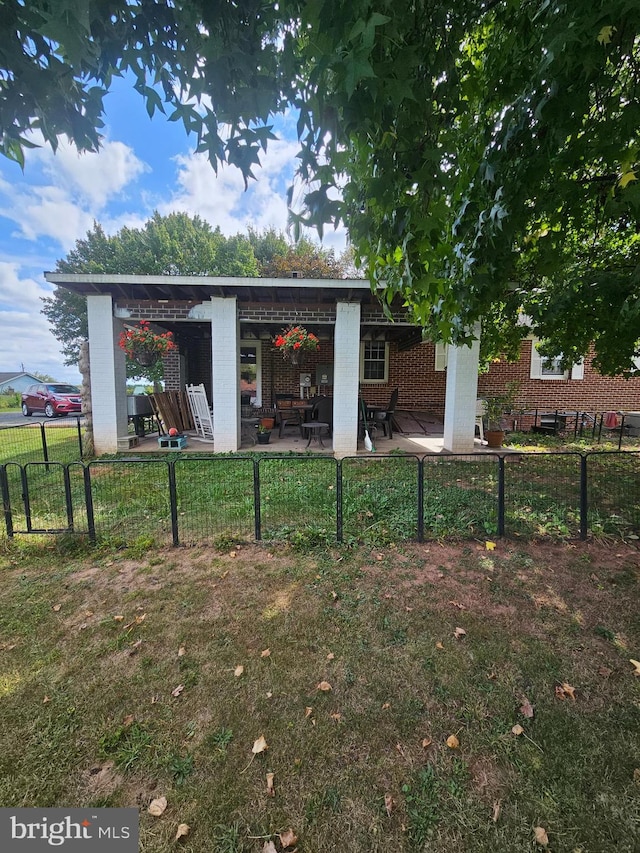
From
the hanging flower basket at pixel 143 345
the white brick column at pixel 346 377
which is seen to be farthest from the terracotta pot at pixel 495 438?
the hanging flower basket at pixel 143 345

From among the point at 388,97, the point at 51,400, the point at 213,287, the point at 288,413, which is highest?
the point at 213,287

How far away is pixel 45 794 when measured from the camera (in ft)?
4.85

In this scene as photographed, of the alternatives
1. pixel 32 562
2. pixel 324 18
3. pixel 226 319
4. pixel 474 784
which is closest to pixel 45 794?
pixel 474 784

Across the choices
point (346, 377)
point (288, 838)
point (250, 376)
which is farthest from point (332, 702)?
point (250, 376)

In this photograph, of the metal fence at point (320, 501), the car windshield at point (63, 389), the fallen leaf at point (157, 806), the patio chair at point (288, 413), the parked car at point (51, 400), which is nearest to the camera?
the fallen leaf at point (157, 806)

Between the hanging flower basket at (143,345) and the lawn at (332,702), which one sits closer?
the lawn at (332,702)

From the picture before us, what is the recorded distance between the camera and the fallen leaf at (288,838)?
1318 millimetres

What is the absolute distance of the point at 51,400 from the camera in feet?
54.9

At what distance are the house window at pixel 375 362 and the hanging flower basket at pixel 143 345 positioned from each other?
6.56 m

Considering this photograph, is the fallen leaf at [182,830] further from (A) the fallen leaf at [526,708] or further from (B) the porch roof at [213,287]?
(B) the porch roof at [213,287]

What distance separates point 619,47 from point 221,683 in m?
4.09

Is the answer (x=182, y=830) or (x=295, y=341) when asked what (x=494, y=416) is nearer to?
(x=295, y=341)

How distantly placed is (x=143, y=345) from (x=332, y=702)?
7121 millimetres

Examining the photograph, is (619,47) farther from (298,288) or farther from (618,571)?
(298,288)
